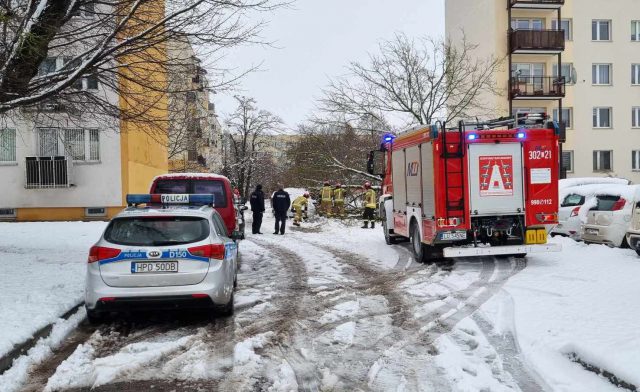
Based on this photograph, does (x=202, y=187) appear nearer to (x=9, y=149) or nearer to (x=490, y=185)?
(x=490, y=185)

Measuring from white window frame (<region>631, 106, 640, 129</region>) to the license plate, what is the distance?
35.9 meters

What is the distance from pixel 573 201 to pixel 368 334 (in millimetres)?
11523

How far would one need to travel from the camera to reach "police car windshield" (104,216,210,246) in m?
6.78

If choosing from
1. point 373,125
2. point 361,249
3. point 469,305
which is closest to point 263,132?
point 373,125

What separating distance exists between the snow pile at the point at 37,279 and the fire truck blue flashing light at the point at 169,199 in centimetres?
150

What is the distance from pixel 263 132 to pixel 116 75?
38014 mm

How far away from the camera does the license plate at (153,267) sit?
261 inches

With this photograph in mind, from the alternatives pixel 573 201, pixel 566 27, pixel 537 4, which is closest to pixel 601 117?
pixel 566 27

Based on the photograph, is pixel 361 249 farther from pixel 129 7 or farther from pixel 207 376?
pixel 207 376

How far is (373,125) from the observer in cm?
2652

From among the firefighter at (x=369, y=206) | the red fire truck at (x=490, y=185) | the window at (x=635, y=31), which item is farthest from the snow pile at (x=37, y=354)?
the window at (x=635, y=31)

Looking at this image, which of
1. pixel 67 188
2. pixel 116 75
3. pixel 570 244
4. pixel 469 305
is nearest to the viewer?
pixel 469 305

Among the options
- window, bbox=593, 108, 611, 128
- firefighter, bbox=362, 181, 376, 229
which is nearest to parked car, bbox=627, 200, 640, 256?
firefighter, bbox=362, 181, 376, 229

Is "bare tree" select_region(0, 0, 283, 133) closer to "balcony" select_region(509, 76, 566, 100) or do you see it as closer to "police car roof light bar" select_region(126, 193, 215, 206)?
"police car roof light bar" select_region(126, 193, 215, 206)
